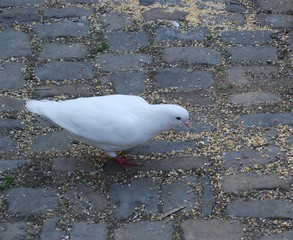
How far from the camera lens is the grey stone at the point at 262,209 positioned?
154 inches

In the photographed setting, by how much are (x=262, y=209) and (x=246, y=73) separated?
144cm

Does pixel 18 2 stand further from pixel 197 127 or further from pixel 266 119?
pixel 266 119

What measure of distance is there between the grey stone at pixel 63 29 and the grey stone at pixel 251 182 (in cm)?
190

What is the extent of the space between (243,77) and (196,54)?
1.35ft

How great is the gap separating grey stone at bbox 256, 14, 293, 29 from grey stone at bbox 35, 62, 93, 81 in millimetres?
1439

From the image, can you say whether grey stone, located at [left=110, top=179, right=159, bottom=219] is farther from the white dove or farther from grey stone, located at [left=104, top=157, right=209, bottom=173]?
the white dove

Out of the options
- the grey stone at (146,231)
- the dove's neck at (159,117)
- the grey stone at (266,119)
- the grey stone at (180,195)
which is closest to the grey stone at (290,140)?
the grey stone at (266,119)

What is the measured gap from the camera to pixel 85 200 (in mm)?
4055

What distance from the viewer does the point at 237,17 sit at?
19.0 feet

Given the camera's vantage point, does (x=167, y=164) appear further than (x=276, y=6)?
No

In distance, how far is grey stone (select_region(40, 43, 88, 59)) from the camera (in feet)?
17.4

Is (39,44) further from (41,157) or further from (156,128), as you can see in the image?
(156,128)

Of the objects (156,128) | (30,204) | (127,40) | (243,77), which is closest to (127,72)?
(127,40)

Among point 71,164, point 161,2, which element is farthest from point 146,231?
point 161,2
